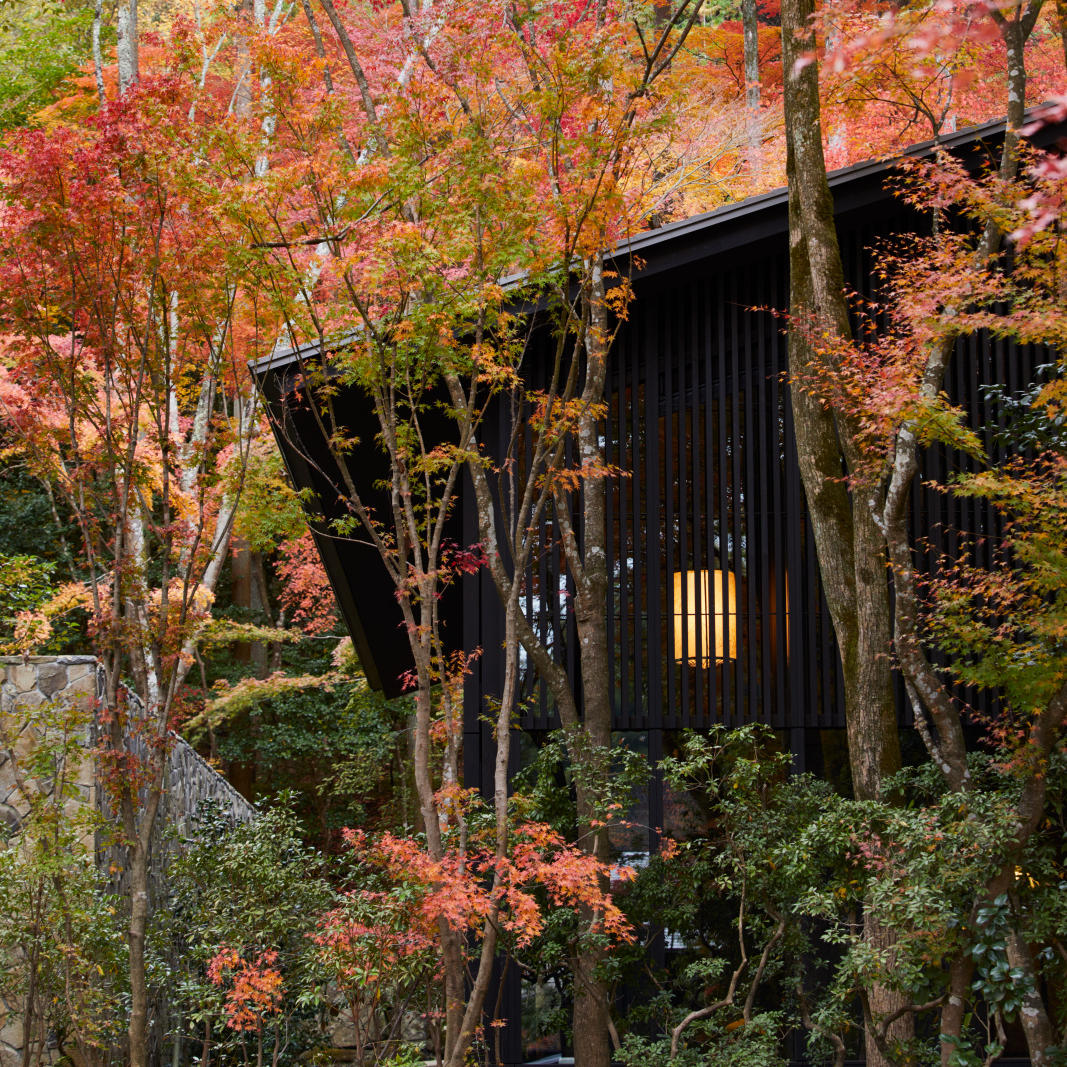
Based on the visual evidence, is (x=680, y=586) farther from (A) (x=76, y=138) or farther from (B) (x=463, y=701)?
(A) (x=76, y=138)

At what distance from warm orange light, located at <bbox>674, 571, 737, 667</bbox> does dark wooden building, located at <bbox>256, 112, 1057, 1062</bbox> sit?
1 cm

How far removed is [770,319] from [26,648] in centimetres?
555

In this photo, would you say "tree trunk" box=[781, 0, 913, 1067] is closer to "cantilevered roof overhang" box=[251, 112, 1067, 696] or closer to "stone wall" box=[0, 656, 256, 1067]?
"cantilevered roof overhang" box=[251, 112, 1067, 696]

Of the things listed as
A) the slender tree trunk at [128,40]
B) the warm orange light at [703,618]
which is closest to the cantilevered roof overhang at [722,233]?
the warm orange light at [703,618]

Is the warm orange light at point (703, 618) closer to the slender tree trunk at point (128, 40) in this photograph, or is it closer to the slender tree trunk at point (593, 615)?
the slender tree trunk at point (593, 615)

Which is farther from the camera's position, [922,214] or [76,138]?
[922,214]

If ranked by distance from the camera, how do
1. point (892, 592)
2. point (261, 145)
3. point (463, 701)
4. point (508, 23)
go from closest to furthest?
point (261, 145) → point (892, 592) → point (463, 701) → point (508, 23)

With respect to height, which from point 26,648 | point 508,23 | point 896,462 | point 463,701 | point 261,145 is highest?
point 508,23

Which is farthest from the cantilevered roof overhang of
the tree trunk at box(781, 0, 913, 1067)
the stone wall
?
the stone wall

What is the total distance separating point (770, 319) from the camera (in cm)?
789

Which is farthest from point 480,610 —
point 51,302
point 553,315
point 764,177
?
point 764,177

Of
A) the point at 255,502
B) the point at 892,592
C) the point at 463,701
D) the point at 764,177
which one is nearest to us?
the point at 892,592

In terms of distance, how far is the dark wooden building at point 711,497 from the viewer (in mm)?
7445

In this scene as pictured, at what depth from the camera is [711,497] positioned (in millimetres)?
7738
